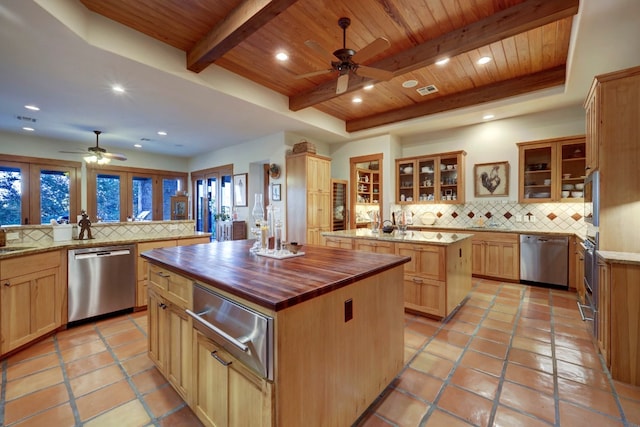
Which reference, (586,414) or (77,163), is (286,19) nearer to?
(586,414)

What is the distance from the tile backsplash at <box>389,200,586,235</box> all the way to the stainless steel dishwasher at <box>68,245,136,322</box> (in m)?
4.80

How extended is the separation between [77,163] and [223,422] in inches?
293

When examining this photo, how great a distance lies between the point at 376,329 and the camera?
5.49ft

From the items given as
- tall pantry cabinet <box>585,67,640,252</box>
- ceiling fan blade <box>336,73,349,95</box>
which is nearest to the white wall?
tall pantry cabinet <box>585,67,640,252</box>

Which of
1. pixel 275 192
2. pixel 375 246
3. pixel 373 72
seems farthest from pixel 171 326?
pixel 275 192

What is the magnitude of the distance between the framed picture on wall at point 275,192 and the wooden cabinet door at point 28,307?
11.8 feet

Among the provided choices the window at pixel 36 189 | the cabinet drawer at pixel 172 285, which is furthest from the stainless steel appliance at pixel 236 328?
the window at pixel 36 189

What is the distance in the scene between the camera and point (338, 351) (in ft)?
4.52

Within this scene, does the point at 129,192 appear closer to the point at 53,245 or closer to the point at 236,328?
the point at 53,245

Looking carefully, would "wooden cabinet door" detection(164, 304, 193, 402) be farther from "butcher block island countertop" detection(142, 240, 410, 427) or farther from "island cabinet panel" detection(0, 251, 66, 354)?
"island cabinet panel" detection(0, 251, 66, 354)

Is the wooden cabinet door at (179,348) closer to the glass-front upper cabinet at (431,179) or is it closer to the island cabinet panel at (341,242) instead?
the island cabinet panel at (341,242)

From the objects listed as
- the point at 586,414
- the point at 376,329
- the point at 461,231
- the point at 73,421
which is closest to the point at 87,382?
the point at 73,421

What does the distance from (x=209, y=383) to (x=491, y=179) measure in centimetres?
550

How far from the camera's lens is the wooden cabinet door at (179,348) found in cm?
162
